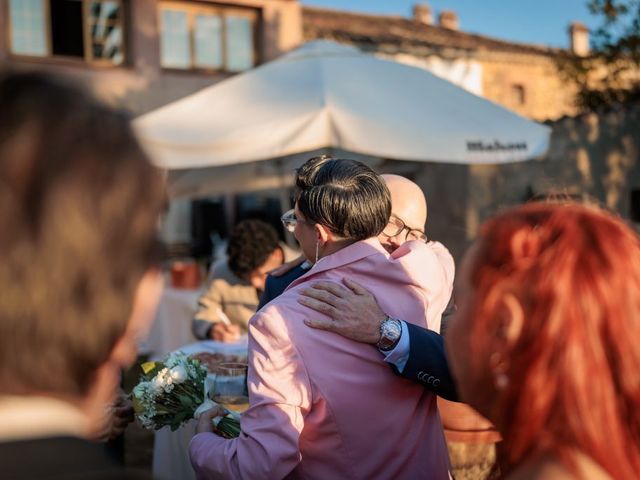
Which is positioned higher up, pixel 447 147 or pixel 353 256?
pixel 447 147

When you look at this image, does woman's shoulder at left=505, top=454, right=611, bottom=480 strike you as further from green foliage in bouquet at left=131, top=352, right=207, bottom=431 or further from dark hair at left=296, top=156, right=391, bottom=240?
green foliage in bouquet at left=131, top=352, right=207, bottom=431

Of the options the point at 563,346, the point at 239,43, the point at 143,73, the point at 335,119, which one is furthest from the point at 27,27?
the point at 563,346

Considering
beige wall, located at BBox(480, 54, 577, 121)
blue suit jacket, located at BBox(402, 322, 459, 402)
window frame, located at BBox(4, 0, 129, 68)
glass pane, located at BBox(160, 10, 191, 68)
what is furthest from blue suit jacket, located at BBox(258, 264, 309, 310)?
beige wall, located at BBox(480, 54, 577, 121)

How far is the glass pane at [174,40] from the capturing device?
12336 millimetres

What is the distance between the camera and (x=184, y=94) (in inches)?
487

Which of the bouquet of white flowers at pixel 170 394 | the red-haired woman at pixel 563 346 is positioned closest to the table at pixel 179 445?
the bouquet of white flowers at pixel 170 394

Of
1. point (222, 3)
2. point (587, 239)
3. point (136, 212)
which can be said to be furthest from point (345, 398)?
point (222, 3)

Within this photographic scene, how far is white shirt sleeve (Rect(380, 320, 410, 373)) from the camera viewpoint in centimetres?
172

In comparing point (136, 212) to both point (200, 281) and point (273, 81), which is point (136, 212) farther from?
point (200, 281)

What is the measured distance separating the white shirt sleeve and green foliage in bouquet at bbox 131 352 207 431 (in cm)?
86

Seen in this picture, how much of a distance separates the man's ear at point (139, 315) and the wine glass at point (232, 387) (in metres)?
1.55

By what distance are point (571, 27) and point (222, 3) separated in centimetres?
1587

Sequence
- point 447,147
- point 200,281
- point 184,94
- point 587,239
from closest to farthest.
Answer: point 587,239
point 447,147
point 200,281
point 184,94

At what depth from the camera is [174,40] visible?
490 inches
